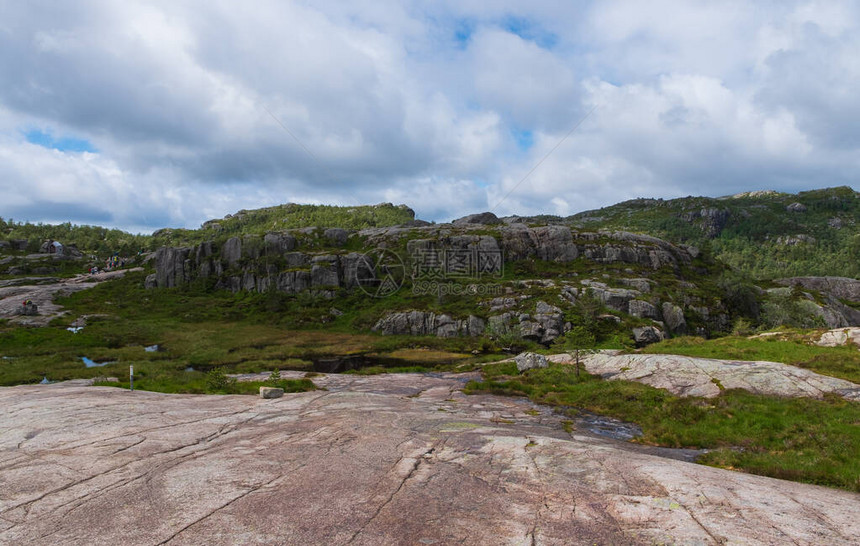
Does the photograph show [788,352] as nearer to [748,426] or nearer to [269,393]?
[748,426]

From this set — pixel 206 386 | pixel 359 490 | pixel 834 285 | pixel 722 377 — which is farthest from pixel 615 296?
pixel 834 285

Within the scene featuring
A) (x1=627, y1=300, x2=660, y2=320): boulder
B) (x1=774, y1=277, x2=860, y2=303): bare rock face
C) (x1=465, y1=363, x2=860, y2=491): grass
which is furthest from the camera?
(x1=774, y1=277, x2=860, y2=303): bare rock face

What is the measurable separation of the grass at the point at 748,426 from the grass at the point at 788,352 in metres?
7.25

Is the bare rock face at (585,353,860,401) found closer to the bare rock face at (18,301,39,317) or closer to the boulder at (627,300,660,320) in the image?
the boulder at (627,300,660,320)

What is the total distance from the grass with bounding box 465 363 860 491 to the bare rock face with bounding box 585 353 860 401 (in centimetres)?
160

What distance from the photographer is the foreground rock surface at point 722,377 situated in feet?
82.5

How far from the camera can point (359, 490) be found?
10.7m

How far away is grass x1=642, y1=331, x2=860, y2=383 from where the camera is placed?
28.3 m

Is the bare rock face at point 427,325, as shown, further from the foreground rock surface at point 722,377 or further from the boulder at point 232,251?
the boulder at point 232,251

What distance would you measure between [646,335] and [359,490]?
83404mm

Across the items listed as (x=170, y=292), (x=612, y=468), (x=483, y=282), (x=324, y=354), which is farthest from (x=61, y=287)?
(x=612, y=468)

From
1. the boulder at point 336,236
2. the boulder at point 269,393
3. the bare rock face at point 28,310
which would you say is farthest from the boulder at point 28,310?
the boulder at point 269,393

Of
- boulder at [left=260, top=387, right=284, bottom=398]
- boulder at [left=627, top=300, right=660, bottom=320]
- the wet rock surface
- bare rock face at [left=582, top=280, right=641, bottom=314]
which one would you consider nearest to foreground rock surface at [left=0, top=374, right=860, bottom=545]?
boulder at [left=260, top=387, right=284, bottom=398]

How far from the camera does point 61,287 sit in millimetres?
131125
